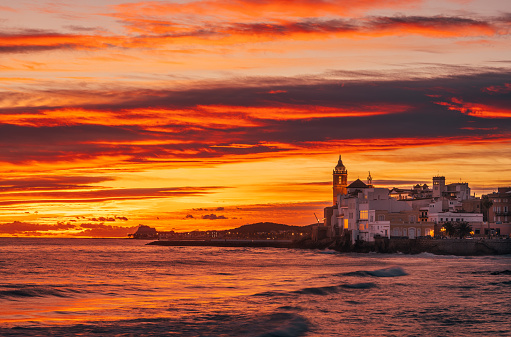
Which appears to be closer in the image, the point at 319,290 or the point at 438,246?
the point at 319,290

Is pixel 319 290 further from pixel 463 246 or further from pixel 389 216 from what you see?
pixel 389 216

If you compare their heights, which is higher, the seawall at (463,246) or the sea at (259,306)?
the seawall at (463,246)

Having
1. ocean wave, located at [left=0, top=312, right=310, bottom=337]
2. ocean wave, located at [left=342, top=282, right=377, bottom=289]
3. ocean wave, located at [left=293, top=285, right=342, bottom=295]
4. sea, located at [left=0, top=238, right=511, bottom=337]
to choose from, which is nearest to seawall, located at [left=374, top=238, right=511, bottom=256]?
sea, located at [left=0, top=238, right=511, bottom=337]

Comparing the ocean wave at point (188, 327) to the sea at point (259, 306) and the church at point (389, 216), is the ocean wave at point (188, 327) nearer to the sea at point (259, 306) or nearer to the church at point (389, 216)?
the sea at point (259, 306)

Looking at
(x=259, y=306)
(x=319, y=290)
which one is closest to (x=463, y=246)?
(x=319, y=290)

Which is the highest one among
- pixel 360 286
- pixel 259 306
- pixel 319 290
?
pixel 360 286

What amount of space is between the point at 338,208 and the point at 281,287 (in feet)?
430

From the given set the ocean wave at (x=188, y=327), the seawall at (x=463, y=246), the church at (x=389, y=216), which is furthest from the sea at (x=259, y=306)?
the church at (x=389, y=216)

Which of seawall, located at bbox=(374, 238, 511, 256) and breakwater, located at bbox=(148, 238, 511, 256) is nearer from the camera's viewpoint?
seawall, located at bbox=(374, 238, 511, 256)

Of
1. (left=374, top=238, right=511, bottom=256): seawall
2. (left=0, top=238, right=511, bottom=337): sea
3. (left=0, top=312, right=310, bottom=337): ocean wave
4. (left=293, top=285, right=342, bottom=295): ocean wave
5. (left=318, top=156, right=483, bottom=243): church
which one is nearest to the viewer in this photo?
(left=0, top=312, right=310, bottom=337): ocean wave

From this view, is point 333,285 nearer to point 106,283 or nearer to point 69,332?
point 106,283

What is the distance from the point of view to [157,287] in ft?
203

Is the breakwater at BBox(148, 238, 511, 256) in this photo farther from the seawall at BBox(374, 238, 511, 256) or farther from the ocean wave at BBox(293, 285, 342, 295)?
the ocean wave at BBox(293, 285, 342, 295)

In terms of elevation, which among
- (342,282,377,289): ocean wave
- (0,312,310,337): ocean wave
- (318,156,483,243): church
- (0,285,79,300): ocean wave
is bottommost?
(0,312,310,337): ocean wave
